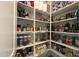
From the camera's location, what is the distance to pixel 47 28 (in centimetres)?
275

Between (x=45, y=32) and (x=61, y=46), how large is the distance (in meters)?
0.46

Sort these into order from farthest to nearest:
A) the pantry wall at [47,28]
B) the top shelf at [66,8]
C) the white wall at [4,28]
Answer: the top shelf at [66,8]
the pantry wall at [47,28]
the white wall at [4,28]

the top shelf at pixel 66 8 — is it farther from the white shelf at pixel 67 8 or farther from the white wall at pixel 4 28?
the white wall at pixel 4 28

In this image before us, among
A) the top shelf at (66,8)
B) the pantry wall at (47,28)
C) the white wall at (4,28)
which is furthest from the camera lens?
the top shelf at (66,8)

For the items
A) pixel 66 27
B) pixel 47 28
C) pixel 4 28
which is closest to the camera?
pixel 4 28

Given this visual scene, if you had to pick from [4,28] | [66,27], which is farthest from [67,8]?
[4,28]

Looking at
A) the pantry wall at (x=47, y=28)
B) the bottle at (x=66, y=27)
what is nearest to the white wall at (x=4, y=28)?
the pantry wall at (x=47, y=28)

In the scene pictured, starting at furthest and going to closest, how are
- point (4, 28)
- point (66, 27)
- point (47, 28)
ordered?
point (47, 28), point (66, 27), point (4, 28)

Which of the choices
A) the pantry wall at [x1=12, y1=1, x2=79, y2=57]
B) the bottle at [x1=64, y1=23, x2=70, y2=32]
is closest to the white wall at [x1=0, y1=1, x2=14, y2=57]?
the pantry wall at [x1=12, y1=1, x2=79, y2=57]

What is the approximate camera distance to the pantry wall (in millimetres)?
2189

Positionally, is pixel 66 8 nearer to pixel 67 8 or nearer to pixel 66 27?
pixel 67 8

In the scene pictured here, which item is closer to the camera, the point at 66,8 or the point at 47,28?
the point at 66,8

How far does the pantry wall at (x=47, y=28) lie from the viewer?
2.19m

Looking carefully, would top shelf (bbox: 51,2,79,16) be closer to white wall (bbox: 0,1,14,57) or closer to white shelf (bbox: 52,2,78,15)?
white shelf (bbox: 52,2,78,15)
